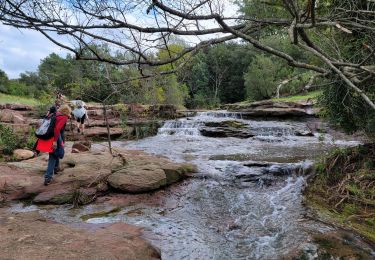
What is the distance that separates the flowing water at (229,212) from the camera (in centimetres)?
458

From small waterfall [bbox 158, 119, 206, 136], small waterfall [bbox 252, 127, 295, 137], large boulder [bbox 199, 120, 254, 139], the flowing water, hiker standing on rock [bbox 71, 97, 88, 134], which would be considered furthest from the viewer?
small waterfall [bbox 158, 119, 206, 136]

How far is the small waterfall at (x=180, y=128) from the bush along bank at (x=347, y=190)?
9.62 m

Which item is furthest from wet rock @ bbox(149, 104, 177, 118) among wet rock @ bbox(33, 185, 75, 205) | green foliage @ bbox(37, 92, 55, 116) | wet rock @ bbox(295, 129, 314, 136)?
wet rock @ bbox(33, 185, 75, 205)

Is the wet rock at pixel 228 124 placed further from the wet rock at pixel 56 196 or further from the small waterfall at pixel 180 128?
Answer: the wet rock at pixel 56 196

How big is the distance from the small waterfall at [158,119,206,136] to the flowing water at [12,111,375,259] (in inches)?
251

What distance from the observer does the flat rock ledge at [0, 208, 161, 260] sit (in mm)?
3635

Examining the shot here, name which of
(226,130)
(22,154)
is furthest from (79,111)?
(226,130)

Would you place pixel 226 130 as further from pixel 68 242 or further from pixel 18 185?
pixel 68 242

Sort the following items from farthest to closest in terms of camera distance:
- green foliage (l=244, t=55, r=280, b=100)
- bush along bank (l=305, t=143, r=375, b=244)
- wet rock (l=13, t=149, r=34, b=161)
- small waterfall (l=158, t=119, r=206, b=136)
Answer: green foliage (l=244, t=55, r=280, b=100) → small waterfall (l=158, t=119, r=206, b=136) → wet rock (l=13, t=149, r=34, b=161) → bush along bank (l=305, t=143, r=375, b=244)

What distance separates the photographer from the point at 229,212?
599 centimetres

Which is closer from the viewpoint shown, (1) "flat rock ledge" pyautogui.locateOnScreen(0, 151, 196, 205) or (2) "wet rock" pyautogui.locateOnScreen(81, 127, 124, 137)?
(1) "flat rock ledge" pyautogui.locateOnScreen(0, 151, 196, 205)

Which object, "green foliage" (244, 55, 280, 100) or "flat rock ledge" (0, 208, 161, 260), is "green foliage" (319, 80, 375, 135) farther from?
"green foliage" (244, 55, 280, 100)

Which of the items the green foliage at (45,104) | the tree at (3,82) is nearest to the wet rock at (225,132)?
the green foliage at (45,104)

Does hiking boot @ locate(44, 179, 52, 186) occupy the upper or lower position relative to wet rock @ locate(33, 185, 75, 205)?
upper
